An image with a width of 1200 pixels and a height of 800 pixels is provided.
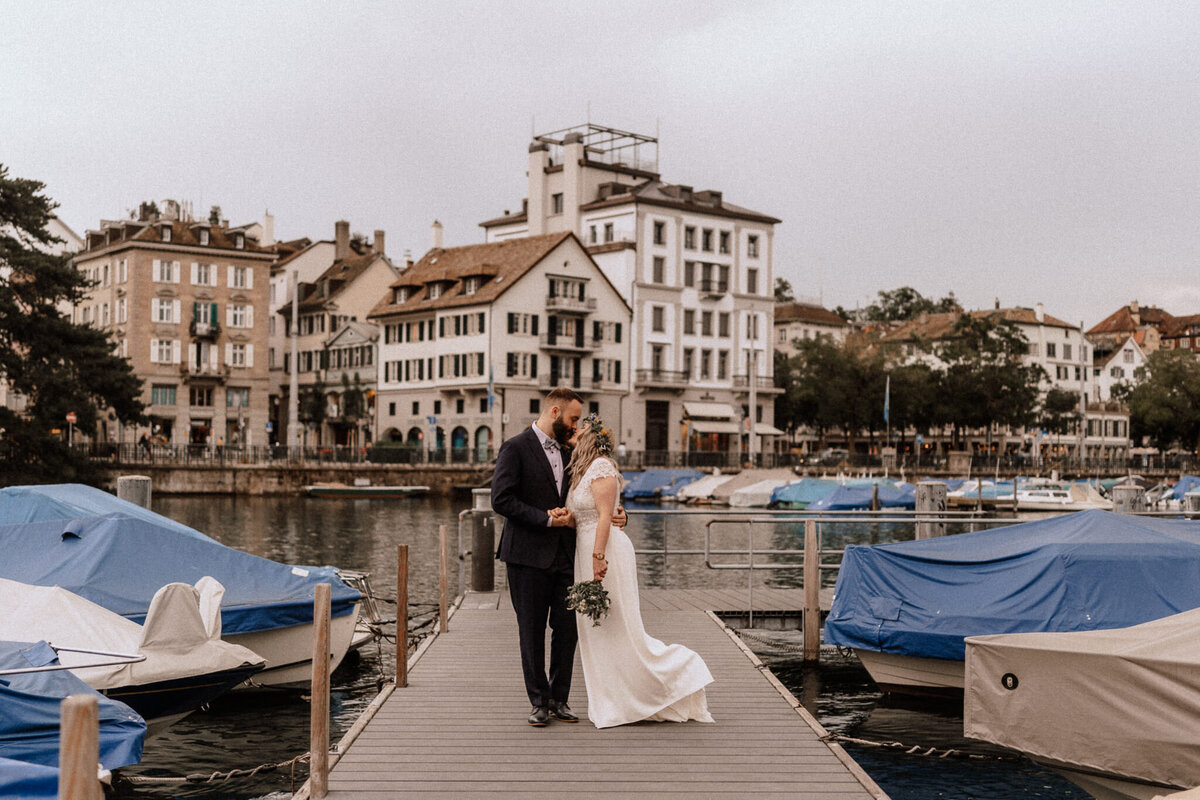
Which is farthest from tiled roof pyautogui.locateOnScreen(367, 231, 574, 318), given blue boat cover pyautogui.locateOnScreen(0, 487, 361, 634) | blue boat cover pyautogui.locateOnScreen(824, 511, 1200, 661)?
blue boat cover pyautogui.locateOnScreen(824, 511, 1200, 661)

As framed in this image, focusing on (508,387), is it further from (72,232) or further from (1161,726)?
(1161,726)

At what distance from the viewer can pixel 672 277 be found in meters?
98.2

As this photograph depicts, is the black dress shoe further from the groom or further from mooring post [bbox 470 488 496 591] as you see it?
mooring post [bbox 470 488 496 591]

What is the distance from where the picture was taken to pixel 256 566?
16.2 meters

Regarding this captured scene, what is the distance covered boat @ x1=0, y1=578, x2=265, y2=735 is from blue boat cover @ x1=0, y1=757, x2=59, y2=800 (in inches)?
200

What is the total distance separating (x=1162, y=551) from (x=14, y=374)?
51.9 meters

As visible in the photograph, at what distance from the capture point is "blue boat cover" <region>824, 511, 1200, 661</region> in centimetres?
1473

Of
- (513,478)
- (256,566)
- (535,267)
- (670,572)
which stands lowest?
(670,572)

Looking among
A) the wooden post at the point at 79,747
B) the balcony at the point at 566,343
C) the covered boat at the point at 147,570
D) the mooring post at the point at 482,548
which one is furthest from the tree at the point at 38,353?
the wooden post at the point at 79,747

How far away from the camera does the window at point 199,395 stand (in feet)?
307

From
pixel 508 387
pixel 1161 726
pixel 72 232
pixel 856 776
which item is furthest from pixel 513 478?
pixel 72 232

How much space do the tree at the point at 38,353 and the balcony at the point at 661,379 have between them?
4411 cm

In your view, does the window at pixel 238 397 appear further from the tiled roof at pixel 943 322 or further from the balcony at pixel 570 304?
the tiled roof at pixel 943 322

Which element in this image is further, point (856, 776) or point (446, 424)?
point (446, 424)
